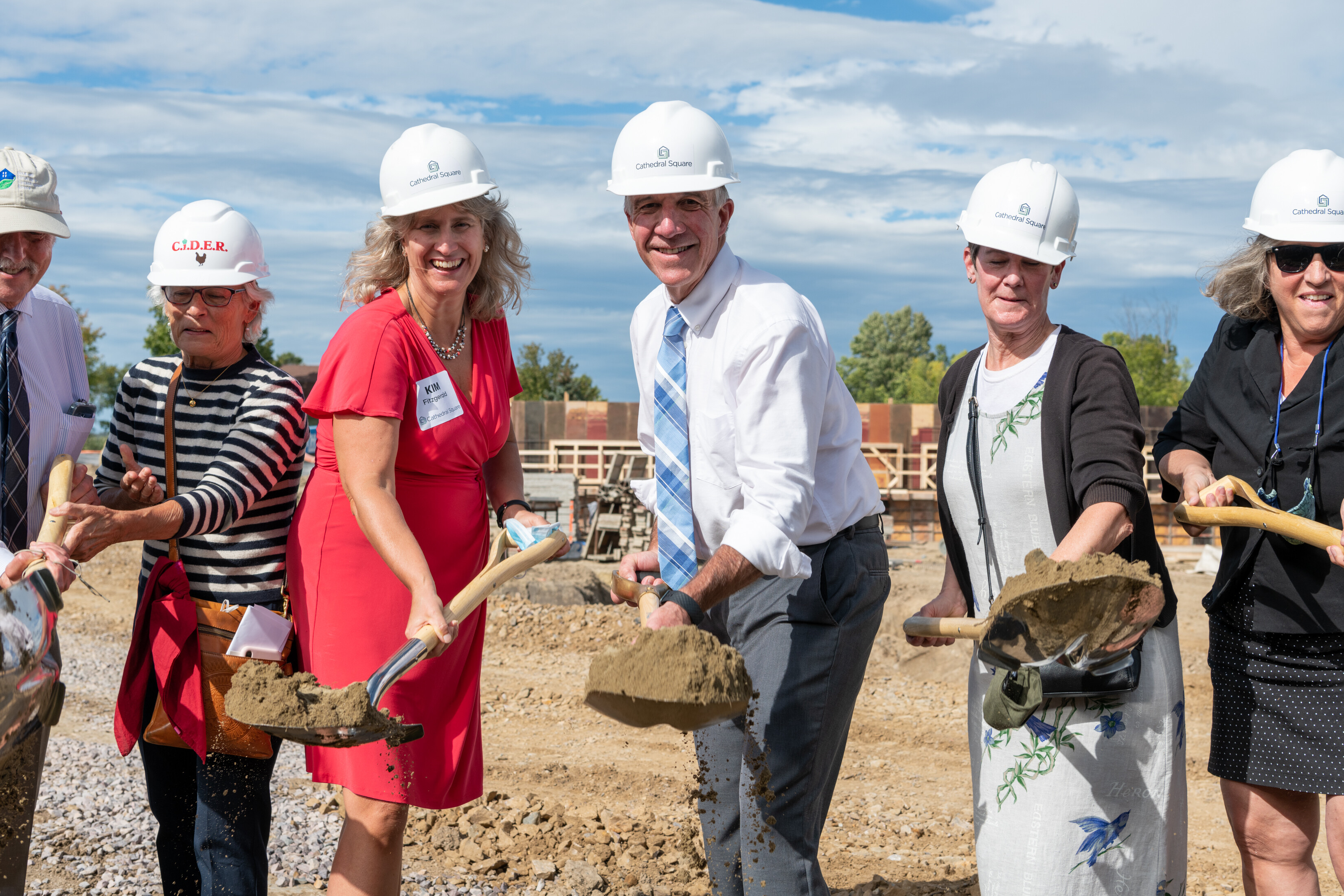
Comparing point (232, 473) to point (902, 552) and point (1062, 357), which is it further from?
point (902, 552)

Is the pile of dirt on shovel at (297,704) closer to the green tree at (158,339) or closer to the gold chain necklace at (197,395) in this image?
the gold chain necklace at (197,395)

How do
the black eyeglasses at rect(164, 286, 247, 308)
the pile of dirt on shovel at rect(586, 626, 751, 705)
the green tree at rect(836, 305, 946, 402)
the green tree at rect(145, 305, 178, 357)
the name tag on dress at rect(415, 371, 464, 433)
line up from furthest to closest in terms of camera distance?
the green tree at rect(836, 305, 946, 402), the green tree at rect(145, 305, 178, 357), the black eyeglasses at rect(164, 286, 247, 308), the name tag on dress at rect(415, 371, 464, 433), the pile of dirt on shovel at rect(586, 626, 751, 705)

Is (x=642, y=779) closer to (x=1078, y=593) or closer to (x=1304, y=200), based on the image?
(x=1078, y=593)

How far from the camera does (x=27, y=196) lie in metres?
2.94

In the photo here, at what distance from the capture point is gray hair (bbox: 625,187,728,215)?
2.71 m

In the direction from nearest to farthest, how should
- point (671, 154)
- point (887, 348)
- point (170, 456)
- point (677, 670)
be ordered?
point (677, 670)
point (671, 154)
point (170, 456)
point (887, 348)

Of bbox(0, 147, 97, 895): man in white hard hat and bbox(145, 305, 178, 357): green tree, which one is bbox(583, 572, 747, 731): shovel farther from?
bbox(145, 305, 178, 357): green tree

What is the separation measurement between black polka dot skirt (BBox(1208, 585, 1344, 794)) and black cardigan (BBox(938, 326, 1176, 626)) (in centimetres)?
37

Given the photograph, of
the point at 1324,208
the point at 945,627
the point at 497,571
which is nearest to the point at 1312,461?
the point at 1324,208

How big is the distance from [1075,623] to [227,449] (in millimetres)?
2173

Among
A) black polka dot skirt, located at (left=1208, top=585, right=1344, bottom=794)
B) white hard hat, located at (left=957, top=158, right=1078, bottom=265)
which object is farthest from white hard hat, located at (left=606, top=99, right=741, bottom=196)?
black polka dot skirt, located at (left=1208, top=585, right=1344, bottom=794)

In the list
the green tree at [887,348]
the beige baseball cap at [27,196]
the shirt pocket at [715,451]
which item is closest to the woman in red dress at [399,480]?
the shirt pocket at [715,451]

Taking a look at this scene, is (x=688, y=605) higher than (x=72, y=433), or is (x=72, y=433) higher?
(x=72, y=433)

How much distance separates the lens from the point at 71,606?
1279 cm
